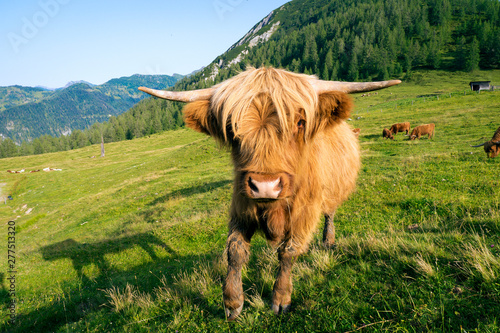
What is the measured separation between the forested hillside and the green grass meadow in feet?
341

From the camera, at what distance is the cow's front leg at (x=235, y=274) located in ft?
11.3

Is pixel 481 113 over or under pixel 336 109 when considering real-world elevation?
under

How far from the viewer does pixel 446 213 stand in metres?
6.27

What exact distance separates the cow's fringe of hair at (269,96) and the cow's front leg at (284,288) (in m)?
1.82

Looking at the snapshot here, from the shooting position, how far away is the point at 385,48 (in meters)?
111

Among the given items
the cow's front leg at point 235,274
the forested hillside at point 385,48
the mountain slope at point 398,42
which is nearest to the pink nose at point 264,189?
the cow's front leg at point 235,274

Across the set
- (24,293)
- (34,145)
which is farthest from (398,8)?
(34,145)

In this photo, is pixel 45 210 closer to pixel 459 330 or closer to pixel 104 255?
pixel 104 255

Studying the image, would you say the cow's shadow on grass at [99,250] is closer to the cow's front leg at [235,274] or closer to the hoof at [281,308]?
the cow's front leg at [235,274]

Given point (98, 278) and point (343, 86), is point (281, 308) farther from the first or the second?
point (98, 278)

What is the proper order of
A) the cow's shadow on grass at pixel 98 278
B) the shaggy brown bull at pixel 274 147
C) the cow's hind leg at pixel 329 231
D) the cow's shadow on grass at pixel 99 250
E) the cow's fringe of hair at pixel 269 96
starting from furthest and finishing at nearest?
the cow's shadow on grass at pixel 99 250 → the cow's shadow on grass at pixel 98 278 → the cow's hind leg at pixel 329 231 → the cow's fringe of hair at pixel 269 96 → the shaggy brown bull at pixel 274 147

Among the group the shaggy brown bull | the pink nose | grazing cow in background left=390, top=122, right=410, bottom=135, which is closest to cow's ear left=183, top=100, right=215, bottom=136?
the shaggy brown bull

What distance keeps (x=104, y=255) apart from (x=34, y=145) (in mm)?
153096

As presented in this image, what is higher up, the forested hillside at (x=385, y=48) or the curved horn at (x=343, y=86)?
the forested hillside at (x=385, y=48)
